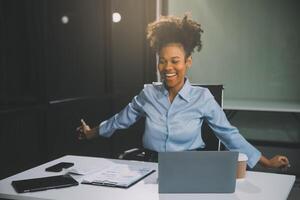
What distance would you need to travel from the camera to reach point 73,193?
1.57 m

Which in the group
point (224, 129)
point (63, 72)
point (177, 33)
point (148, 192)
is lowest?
point (148, 192)

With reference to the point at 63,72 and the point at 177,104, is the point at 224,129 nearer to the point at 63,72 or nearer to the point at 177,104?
the point at 177,104

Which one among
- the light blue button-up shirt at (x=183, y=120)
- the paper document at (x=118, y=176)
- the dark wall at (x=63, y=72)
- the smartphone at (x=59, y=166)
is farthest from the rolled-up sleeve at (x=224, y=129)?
the dark wall at (x=63, y=72)

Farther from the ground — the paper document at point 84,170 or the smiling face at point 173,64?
the smiling face at point 173,64

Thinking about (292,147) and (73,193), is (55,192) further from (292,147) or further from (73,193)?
(292,147)

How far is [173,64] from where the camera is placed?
7.00 feet

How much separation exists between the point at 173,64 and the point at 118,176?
670 mm

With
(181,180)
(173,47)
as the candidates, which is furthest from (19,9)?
(181,180)

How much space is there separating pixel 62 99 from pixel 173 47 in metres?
1.33

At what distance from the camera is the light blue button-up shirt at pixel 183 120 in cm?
210

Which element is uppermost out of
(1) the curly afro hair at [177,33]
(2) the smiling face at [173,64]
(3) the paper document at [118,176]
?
(1) the curly afro hair at [177,33]

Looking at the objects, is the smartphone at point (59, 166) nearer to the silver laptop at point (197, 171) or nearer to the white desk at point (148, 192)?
the white desk at point (148, 192)

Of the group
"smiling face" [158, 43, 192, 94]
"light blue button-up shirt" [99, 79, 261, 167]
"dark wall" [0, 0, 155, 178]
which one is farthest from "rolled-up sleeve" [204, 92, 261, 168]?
"dark wall" [0, 0, 155, 178]

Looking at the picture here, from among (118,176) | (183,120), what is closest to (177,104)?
(183,120)
